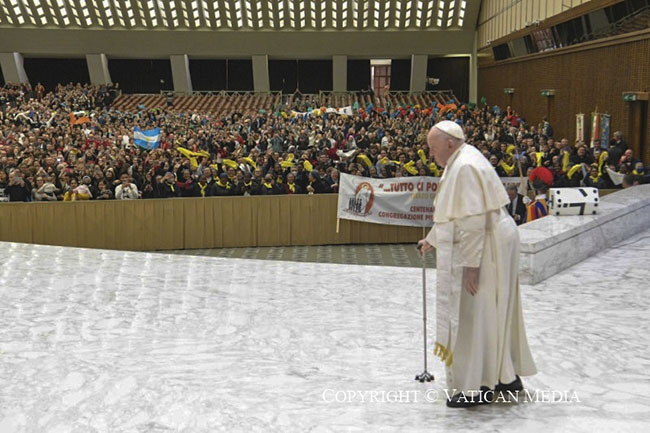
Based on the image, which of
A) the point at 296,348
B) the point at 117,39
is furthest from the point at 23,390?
the point at 117,39

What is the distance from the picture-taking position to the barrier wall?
1295 cm

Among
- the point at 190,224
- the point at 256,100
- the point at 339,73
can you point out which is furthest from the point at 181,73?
the point at 190,224

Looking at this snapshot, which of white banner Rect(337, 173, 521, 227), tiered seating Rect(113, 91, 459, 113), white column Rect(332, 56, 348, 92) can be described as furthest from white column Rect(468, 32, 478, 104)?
white banner Rect(337, 173, 521, 227)

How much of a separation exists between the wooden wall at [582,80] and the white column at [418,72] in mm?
9658

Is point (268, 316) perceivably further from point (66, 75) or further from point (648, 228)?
point (66, 75)

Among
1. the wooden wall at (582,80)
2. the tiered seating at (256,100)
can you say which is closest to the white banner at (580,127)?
the wooden wall at (582,80)

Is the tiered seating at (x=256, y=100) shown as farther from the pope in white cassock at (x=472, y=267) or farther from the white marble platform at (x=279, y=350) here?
the pope in white cassock at (x=472, y=267)

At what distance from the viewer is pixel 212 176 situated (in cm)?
1389

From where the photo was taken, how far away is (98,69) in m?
40.7

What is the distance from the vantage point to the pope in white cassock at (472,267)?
383 centimetres

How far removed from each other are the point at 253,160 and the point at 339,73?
26828 millimetres

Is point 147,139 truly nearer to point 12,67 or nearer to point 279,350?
point 279,350

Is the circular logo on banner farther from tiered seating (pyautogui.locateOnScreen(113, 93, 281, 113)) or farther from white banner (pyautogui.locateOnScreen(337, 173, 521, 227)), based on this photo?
tiered seating (pyautogui.locateOnScreen(113, 93, 281, 113))

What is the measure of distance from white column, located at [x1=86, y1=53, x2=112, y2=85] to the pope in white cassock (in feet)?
130
